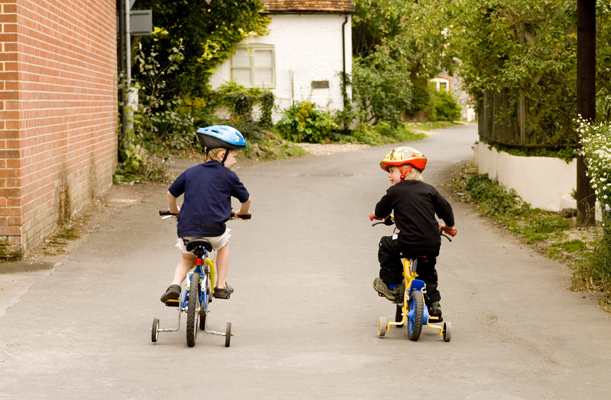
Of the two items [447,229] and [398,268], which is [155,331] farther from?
[447,229]

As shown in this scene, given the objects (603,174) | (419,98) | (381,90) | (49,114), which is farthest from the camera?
(419,98)

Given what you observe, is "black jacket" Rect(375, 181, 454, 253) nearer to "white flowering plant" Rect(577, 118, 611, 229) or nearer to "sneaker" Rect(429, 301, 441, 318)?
"sneaker" Rect(429, 301, 441, 318)

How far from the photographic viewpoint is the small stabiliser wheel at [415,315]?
19.7 ft

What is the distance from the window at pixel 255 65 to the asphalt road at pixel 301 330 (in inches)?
810

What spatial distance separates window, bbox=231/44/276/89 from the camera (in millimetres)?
31375

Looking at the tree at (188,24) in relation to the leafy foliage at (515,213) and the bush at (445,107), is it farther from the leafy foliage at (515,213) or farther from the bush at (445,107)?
the bush at (445,107)

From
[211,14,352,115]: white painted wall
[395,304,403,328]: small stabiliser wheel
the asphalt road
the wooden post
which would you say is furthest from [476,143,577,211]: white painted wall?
[211,14,352,115]: white painted wall

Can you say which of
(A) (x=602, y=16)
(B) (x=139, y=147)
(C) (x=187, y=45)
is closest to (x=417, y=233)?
(A) (x=602, y=16)

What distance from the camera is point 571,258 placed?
369 inches

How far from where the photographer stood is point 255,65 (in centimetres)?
3136

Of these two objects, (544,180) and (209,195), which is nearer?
(209,195)

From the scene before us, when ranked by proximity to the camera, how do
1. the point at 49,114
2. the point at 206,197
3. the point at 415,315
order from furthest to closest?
the point at 49,114 → the point at 415,315 → the point at 206,197

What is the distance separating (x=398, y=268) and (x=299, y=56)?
25.6m

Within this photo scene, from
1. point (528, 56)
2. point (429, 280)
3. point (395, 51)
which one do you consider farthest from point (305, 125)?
point (429, 280)
